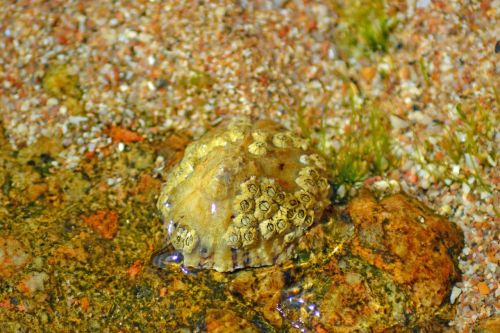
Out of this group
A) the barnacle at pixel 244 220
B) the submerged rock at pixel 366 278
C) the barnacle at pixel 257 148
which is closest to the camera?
the submerged rock at pixel 366 278

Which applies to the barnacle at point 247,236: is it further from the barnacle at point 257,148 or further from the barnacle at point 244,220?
the barnacle at point 257,148

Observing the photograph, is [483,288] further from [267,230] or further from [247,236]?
[247,236]

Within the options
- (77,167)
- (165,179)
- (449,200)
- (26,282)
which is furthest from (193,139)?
(449,200)

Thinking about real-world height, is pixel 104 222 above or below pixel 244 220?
below

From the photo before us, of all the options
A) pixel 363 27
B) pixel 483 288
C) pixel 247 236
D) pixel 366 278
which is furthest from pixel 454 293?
pixel 363 27

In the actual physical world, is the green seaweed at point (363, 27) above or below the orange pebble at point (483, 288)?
above

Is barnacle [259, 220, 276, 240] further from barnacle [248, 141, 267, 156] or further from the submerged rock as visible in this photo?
barnacle [248, 141, 267, 156]

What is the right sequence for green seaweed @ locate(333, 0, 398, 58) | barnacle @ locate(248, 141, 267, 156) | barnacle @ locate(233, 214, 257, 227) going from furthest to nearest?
green seaweed @ locate(333, 0, 398, 58)
barnacle @ locate(248, 141, 267, 156)
barnacle @ locate(233, 214, 257, 227)

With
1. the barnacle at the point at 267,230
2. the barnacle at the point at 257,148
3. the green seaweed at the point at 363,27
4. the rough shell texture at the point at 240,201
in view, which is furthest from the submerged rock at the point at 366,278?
the green seaweed at the point at 363,27

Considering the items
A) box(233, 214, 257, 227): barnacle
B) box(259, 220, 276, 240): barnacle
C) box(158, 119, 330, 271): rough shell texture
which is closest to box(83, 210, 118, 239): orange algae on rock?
box(158, 119, 330, 271): rough shell texture

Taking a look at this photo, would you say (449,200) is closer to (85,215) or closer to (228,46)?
(228,46)
